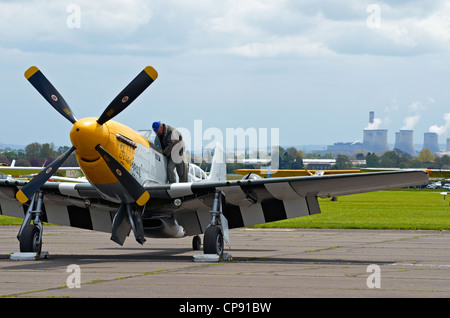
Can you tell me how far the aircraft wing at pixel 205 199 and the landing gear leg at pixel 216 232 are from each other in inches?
14.9

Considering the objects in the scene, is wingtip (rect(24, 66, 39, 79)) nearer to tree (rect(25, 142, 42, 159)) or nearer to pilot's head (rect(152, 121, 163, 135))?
pilot's head (rect(152, 121, 163, 135))

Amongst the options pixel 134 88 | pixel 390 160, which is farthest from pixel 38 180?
pixel 390 160

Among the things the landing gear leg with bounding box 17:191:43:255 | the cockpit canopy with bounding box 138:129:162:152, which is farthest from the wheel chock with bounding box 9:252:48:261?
the cockpit canopy with bounding box 138:129:162:152

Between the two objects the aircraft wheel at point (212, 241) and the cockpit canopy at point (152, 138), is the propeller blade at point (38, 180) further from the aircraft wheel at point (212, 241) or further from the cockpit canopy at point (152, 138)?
the aircraft wheel at point (212, 241)

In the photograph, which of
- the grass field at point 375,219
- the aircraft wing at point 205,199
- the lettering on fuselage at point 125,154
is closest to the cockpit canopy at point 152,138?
the aircraft wing at point 205,199

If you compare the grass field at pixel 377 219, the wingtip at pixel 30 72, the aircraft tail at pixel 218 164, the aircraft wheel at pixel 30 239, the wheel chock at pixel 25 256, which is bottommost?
the grass field at pixel 377 219

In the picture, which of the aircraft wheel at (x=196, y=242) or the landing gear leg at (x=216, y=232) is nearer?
the landing gear leg at (x=216, y=232)

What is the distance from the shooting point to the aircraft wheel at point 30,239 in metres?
16.2

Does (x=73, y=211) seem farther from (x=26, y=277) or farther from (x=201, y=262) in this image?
(x=26, y=277)

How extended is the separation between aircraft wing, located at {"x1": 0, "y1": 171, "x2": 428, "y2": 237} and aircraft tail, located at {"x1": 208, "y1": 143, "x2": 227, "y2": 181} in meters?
3.53

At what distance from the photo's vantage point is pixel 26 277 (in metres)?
12.5

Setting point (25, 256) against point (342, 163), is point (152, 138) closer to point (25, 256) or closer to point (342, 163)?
point (25, 256)

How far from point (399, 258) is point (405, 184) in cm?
197

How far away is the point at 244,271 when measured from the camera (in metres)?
13.6
